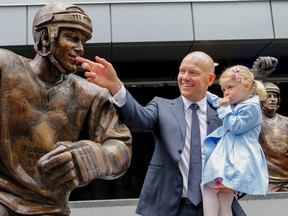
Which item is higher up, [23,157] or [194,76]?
[194,76]

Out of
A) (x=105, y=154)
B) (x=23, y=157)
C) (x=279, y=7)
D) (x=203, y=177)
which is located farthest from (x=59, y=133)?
(x=279, y=7)

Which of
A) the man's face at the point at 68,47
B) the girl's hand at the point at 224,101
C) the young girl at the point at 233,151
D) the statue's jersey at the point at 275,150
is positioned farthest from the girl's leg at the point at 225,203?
the statue's jersey at the point at 275,150

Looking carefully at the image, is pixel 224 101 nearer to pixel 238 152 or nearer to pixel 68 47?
pixel 238 152

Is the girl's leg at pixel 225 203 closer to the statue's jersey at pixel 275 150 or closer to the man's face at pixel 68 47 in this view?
the man's face at pixel 68 47

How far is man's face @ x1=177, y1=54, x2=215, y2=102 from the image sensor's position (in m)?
3.17

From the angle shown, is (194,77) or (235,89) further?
(235,89)

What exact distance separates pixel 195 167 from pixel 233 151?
30cm

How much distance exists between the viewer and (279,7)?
1220 centimetres

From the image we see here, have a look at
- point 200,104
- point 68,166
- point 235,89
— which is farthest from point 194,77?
point 68,166

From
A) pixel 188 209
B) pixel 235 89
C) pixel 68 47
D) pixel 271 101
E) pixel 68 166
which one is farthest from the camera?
pixel 271 101

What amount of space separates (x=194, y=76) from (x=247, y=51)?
406 inches

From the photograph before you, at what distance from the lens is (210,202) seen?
3096 millimetres

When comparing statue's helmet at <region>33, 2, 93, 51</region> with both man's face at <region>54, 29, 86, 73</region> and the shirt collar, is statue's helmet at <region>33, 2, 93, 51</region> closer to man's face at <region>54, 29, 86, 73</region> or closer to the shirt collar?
man's face at <region>54, 29, 86, 73</region>

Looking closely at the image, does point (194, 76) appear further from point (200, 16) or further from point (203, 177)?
point (200, 16)
